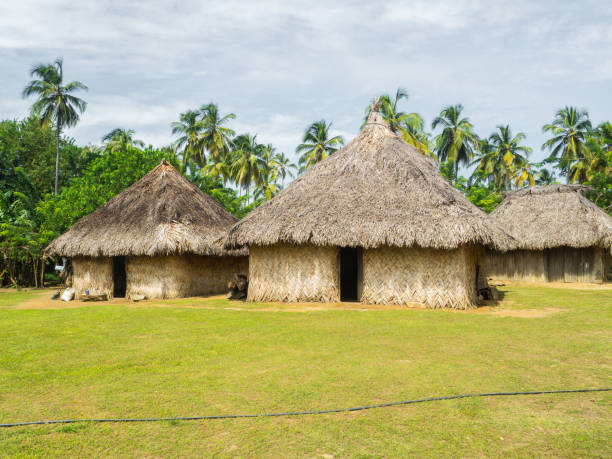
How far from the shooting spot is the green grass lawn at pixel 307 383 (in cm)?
330

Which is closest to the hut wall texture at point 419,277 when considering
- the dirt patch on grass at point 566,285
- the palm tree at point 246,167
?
the dirt patch on grass at point 566,285

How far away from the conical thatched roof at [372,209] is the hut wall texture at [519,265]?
32.9 ft

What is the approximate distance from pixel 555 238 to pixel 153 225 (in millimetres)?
16635

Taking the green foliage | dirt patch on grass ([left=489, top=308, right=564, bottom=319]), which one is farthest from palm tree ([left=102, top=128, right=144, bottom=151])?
dirt patch on grass ([left=489, top=308, right=564, bottom=319])

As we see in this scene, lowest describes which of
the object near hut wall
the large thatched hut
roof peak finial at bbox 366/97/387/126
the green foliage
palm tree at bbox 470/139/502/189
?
the object near hut wall

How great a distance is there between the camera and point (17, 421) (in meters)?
3.65

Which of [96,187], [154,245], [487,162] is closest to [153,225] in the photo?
[154,245]

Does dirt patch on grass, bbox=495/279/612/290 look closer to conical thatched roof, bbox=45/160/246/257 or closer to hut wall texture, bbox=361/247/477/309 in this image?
hut wall texture, bbox=361/247/477/309

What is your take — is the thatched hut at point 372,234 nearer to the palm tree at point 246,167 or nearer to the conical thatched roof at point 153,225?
the conical thatched roof at point 153,225

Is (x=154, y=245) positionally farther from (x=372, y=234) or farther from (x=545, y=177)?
(x=545, y=177)

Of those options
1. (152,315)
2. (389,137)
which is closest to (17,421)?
(152,315)

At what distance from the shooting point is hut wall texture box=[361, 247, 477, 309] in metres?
11.4

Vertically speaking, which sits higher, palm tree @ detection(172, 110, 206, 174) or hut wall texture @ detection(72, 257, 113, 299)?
palm tree @ detection(172, 110, 206, 174)

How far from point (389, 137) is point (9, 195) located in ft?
57.7
